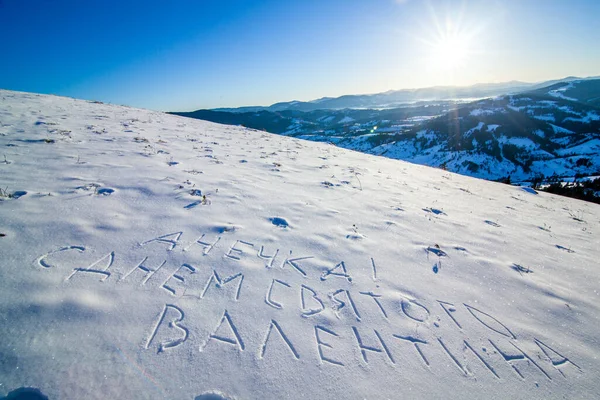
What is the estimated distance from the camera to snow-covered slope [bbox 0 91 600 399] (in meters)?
2.03

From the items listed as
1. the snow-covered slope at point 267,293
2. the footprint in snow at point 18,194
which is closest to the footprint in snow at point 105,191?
the snow-covered slope at point 267,293

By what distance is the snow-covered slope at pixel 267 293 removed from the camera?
2027 mm

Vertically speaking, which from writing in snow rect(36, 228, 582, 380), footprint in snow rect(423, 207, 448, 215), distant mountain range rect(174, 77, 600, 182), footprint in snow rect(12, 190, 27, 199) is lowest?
distant mountain range rect(174, 77, 600, 182)

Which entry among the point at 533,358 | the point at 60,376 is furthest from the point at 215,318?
the point at 533,358

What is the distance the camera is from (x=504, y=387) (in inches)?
87.5

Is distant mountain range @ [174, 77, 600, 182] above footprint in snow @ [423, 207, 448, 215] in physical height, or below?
below

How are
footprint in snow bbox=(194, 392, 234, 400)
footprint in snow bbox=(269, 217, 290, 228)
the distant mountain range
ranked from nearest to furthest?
footprint in snow bbox=(194, 392, 234, 400) → footprint in snow bbox=(269, 217, 290, 228) → the distant mountain range

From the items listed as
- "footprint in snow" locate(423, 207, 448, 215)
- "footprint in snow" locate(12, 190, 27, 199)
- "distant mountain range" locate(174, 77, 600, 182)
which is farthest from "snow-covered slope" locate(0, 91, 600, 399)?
"distant mountain range" locate(174, 77, 600, 182)

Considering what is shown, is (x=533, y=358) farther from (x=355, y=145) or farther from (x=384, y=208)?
(x=355, y=145)

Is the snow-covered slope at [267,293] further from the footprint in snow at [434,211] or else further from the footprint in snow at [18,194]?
the footprint in snow at [434,211]

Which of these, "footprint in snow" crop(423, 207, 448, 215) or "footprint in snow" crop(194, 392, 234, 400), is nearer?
"footprint in snow" crop(194, 392, 234, 400)

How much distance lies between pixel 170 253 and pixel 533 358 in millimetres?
3951

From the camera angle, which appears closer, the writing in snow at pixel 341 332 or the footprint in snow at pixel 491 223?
the writing in snow at pixel 341 332

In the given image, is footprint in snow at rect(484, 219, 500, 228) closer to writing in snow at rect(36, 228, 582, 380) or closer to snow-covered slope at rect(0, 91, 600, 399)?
snow-covered slope at rect(0, 91, 600, 399)
